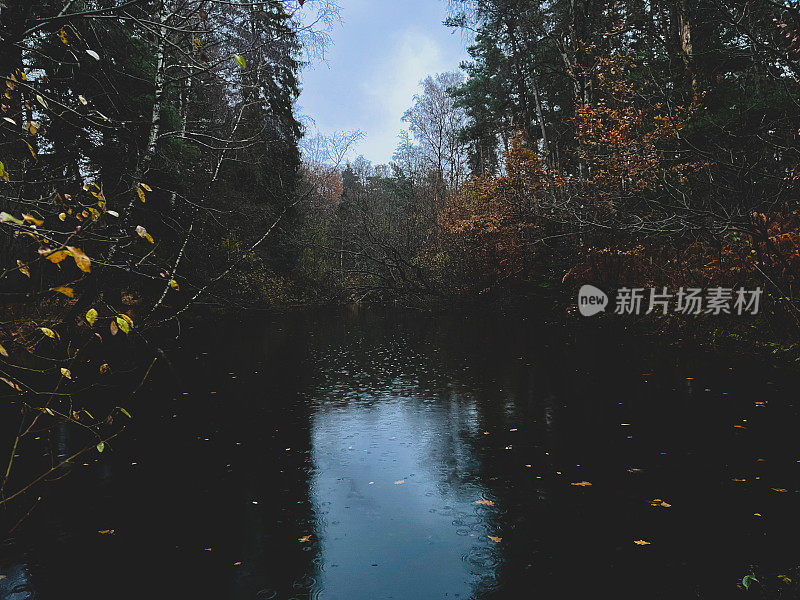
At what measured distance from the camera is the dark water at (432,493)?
355cm

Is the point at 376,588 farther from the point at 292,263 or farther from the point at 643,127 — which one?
the point at 292,263

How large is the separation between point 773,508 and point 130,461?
5946mm

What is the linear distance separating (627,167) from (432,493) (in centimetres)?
1329

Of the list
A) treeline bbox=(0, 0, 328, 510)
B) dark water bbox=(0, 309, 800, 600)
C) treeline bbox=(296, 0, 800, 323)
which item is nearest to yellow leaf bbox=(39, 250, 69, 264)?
treeline bbox=(0, 0, 328, 510)

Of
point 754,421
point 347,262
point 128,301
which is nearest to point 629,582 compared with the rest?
point 754,421

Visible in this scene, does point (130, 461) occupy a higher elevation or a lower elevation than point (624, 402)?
lower

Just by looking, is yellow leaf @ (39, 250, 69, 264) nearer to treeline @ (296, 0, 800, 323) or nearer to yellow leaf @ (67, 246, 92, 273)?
yellow leaf @ (67, 246, 92, 273)

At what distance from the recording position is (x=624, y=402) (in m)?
7.84

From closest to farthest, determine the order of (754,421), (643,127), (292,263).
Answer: (754,421) < (643,127) < (292,263)

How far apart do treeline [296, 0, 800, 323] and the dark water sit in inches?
112

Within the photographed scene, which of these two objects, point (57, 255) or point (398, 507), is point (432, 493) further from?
point (57, 255)

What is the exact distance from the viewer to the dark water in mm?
3549

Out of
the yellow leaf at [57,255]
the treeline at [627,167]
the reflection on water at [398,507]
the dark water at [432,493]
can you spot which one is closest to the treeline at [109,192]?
the yellow leaf at [57,255]

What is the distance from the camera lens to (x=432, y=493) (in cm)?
489
